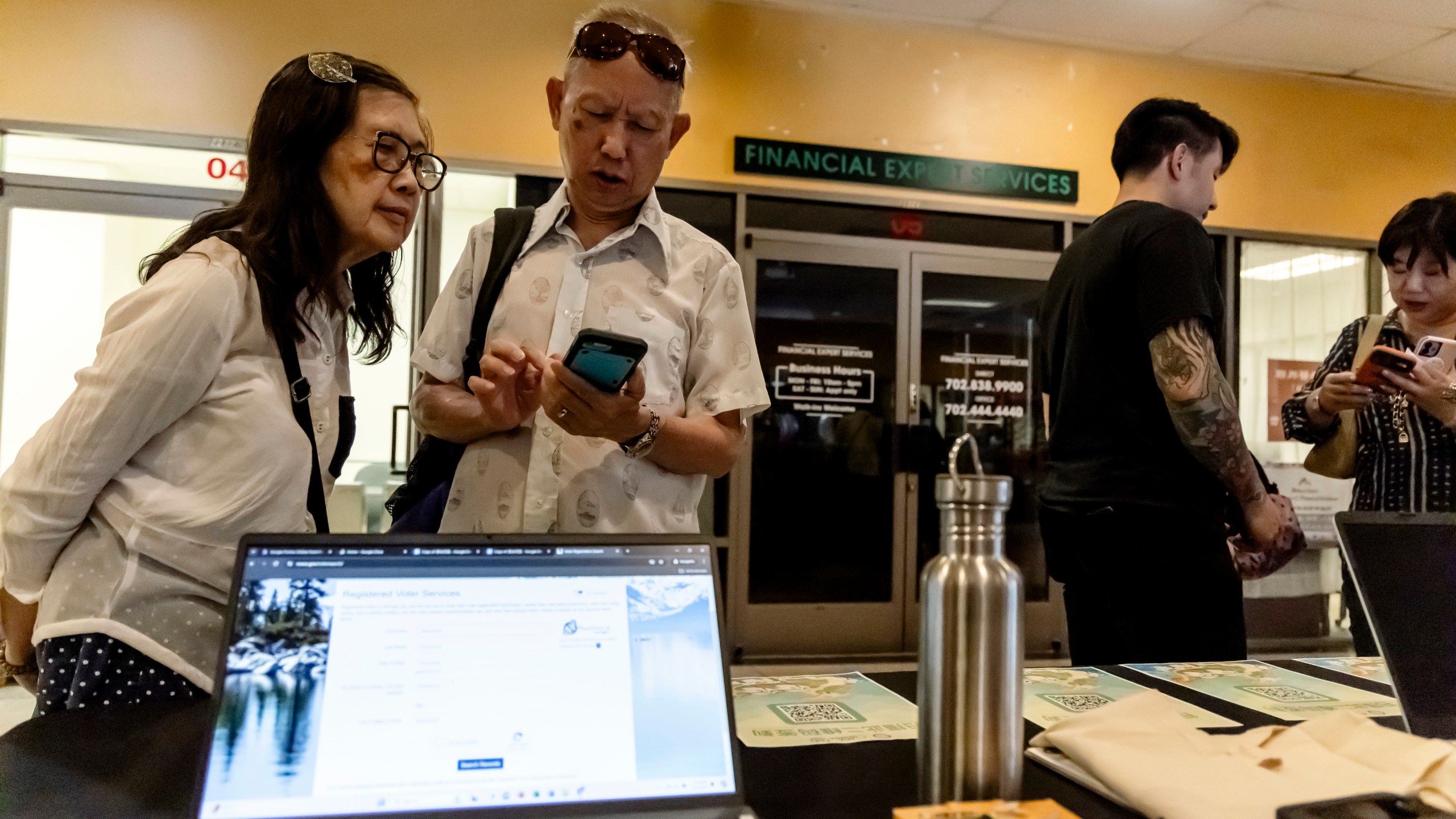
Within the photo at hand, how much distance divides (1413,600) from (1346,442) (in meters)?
1.27

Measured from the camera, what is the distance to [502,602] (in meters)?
0.69

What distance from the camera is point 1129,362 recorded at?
5.34ft

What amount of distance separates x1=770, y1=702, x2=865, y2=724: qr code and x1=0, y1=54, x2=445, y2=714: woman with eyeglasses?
0.61 metres

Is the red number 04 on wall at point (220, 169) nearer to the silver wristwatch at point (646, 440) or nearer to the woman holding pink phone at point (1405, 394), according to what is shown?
the silver wristwatch at point (646, 440)

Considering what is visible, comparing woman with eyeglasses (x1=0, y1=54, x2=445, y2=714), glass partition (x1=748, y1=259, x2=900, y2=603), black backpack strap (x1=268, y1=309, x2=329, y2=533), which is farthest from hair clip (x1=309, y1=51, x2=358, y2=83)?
glass partition (x1=748, y1=259, x2=900, y2=603)

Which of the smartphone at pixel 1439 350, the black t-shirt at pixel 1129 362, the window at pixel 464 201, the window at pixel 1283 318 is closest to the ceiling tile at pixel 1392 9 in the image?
the window at pixel 1283 318

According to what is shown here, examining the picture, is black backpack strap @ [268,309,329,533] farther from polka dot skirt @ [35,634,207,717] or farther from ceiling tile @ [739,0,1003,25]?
ceiling tile @ [739,0,1003,25]


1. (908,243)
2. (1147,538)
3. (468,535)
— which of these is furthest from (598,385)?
(908,243)

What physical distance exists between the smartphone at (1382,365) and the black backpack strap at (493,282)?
1664 millimetres

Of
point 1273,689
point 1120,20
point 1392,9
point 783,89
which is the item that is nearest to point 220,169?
point 783,89

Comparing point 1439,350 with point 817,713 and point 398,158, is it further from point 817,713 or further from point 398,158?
point 398,158

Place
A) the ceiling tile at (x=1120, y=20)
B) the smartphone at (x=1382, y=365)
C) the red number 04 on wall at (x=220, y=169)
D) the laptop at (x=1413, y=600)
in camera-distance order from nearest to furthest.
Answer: the laptop at (x=1413, y=600) → the smartphone at (x=1382, y=365) → the red number 04 on wall at (x=220, y=169) → the ceiling tile at (x=1120, y=20)

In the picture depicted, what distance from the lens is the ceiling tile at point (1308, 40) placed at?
4012 mm

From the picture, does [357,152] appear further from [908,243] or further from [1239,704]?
[908,243]
